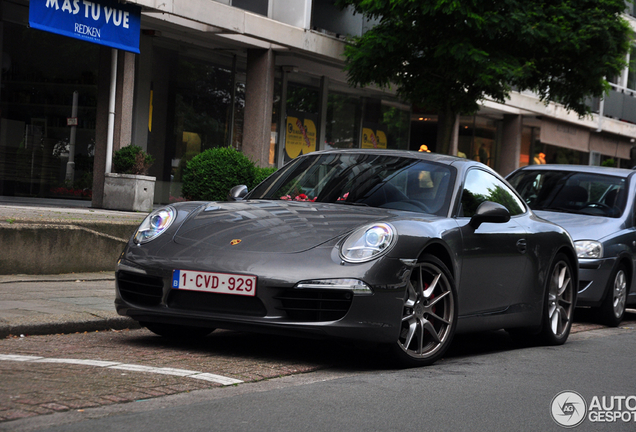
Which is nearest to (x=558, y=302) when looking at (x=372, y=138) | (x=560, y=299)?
(x=560, y=299)

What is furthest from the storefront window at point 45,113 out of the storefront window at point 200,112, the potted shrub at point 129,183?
the storefront window at point 200,112

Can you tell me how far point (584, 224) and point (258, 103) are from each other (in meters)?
12.1

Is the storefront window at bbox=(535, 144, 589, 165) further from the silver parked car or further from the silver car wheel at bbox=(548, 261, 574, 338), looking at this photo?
the silver car wheel at bbox=(548, 261, 574, 338)

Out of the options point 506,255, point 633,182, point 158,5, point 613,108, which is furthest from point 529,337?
point 613,108

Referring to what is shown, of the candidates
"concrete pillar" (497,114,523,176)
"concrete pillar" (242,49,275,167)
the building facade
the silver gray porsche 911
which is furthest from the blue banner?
"concrete pillar" (497,114,523,176)

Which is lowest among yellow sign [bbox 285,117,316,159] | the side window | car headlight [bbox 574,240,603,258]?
car headlight [bbox 574,240,603,258]

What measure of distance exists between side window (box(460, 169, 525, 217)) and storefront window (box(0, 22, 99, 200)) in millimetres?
12250

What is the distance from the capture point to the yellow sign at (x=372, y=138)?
1034 inches

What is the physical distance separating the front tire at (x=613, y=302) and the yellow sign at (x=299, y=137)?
1387 cm

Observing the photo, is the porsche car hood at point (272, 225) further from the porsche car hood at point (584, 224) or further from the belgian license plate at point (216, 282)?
the porsche car hood at point (584, 224)

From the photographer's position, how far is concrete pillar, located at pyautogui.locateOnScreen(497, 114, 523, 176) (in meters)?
32.8

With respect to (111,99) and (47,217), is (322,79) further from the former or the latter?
(47,217)

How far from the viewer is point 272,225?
5.55 metres
